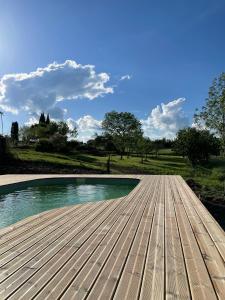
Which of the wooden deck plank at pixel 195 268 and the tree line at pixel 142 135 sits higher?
the tree line at pixel 142 135

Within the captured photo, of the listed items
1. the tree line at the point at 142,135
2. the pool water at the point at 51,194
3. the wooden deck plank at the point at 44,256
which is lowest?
the pool water at the point at 51,194

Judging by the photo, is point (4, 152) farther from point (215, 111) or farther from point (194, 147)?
point (194, 147)

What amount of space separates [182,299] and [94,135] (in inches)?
2004

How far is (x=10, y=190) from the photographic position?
1140 centimetres

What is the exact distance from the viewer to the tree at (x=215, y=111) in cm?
1425

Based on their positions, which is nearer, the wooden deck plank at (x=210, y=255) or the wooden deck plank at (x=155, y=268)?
the wooden deck plank at (x=155, y=268)

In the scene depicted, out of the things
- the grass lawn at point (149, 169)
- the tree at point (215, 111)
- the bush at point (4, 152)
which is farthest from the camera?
the bush at point (4, 152)

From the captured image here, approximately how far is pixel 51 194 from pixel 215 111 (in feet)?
25.7

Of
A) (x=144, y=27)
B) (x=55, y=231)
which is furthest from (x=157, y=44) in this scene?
(x=55, y=231)

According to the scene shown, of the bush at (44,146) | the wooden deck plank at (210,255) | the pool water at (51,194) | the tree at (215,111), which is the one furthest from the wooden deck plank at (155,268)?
the bush at (44,146)

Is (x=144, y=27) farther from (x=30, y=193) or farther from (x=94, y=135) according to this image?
(x=94, y=135)

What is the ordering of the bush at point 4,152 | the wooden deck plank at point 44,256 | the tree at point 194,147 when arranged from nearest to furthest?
the wooden deck plank at point 44,256, the bush at point 4,152, the tree at point 194,147

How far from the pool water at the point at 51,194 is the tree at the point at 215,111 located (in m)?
4.17

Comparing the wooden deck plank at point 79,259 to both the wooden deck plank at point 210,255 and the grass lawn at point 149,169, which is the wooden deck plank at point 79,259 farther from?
the grass lawn at point 149,169
